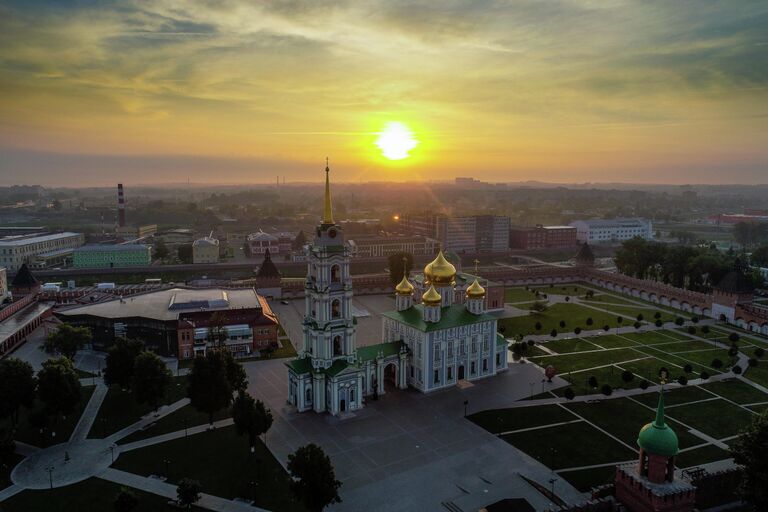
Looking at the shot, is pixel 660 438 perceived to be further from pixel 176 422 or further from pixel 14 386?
pixel 14 386

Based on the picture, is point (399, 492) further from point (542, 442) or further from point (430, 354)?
point (430, 354)

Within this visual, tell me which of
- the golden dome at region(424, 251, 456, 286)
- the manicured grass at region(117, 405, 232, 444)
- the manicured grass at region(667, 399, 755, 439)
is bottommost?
the manicured grass at region(667, 399, 755, 439)

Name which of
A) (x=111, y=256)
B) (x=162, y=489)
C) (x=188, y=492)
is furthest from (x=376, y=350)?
(x=111, y=256)

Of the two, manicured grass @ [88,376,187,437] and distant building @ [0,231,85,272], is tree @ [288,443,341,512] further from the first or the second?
distant building @ [0,231,85,272]

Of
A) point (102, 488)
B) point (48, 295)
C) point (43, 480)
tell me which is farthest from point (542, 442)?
point (48, 295)

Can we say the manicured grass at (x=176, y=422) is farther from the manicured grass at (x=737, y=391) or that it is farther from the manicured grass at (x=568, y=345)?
the manicured grass at (x=737, y=391)

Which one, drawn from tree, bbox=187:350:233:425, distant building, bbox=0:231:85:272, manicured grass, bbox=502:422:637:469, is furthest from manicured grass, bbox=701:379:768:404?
distant building, bbox=0:231:85:272
